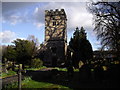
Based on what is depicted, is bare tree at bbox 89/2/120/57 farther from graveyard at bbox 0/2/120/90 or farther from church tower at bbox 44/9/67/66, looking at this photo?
church tower at bbox 44/9/67/66

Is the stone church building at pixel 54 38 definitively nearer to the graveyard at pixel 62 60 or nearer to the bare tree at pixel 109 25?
the graveyard at pixel 62 60

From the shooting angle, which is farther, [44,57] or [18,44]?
[44,57]

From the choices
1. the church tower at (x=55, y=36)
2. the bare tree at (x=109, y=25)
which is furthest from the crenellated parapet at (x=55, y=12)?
the bare tree at (x=109, y=25)

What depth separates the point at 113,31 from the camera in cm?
1867

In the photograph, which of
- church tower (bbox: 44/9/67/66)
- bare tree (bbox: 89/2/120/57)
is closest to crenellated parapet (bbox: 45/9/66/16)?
church tower (bbox: 44/9/67/66)

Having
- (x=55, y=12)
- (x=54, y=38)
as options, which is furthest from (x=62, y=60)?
(x=55, y=12)

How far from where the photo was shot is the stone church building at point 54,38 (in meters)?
39.7

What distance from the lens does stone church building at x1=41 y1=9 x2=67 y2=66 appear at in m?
39.7

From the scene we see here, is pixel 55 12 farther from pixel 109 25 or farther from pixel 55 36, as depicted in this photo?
pixel 109 25

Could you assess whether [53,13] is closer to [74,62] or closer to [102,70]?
[74,62]

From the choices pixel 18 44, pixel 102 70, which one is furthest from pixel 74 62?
pixel 102 70

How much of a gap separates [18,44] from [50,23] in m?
18.2

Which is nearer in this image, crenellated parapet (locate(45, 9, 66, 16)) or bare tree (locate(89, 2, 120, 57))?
bare tree (locate(89, 2, 120, 57))

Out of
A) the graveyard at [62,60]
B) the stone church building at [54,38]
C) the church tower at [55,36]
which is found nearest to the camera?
the graveyard at [62,60]
